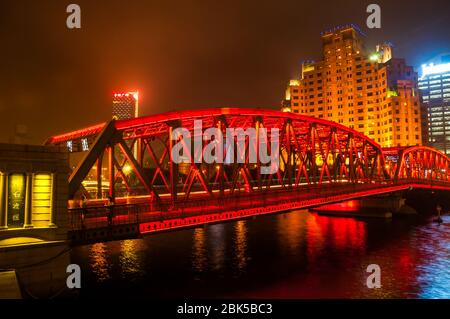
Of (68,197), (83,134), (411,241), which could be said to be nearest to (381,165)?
(411,241)

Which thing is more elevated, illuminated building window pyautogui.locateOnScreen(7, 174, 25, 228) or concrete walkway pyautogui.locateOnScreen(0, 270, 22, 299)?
illuminated building window pyautogui.locateOnScreen(7, 174, 25, 228)

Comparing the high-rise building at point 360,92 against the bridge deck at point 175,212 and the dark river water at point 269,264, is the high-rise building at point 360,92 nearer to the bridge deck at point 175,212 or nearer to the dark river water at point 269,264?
the dark river water at point 269,264

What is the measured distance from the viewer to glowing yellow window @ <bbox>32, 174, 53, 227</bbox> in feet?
58.5

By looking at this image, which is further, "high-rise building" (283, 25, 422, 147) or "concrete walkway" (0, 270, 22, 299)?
"high-rise building" (283, 25, 422, 147)

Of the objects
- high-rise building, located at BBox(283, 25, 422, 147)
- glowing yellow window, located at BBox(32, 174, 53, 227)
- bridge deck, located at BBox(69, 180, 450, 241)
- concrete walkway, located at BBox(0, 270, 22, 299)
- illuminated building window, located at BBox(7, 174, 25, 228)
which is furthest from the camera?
high-rise building, located at BBox(283, 25, 422, 147)

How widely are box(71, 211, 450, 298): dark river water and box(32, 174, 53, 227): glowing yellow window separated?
307 inches

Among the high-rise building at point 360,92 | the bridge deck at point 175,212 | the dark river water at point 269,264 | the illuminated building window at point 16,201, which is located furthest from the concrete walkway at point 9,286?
the high-rise building at point 360,92

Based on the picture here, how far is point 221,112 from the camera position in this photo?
30062 millimetres

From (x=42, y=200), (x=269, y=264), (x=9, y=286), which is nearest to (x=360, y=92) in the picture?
(x=269, y=264)

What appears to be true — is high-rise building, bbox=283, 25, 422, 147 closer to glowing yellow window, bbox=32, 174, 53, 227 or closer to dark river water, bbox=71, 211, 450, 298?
dark river water, bbox=71, 211, 450, 298

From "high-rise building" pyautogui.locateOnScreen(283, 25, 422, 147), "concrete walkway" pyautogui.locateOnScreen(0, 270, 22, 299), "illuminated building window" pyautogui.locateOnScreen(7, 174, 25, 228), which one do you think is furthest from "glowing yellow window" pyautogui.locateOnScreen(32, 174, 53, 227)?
"high-rise building" pyautogui.locateOnScreen(283, 25, 422, 147)

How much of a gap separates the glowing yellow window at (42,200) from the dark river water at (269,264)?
A: 780 cm

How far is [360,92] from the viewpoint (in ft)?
435

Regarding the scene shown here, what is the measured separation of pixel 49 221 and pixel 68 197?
146 centimetres
